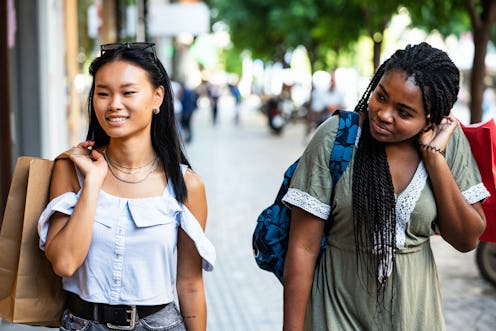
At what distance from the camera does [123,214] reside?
256 cm

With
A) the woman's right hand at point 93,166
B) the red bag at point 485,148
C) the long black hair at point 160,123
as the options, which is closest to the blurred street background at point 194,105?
the red bag at point 485,148

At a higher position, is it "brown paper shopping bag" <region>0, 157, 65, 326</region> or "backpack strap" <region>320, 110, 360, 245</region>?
"backpack strap" <region>320, 110, 360, 245</region>

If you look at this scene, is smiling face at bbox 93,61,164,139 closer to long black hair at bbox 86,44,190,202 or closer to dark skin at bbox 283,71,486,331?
long black hair at bbox 86,44,190,202

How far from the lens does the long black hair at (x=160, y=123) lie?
8.61ft

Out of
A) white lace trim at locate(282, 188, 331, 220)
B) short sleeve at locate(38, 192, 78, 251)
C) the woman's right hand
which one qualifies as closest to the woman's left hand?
white lace trim at locate(282, 188, 331, 220)

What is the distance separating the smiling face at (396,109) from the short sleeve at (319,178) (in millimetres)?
152

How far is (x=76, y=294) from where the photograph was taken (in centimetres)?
260

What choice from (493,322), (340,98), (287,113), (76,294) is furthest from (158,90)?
(287,113)

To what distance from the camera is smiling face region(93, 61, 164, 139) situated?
2.55 m

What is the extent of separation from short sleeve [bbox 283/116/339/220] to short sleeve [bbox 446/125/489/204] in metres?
0.41

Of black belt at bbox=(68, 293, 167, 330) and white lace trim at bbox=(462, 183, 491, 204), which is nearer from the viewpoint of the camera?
black belt at bbox=(68, 293, 167, 330)

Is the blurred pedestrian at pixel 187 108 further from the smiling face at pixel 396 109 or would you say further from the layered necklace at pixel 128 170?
the smiling face at pixel 396 109

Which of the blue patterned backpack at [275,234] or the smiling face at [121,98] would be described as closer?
the smiling face at [121,98]

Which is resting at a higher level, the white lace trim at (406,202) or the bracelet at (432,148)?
the bracelet at (432,148)
